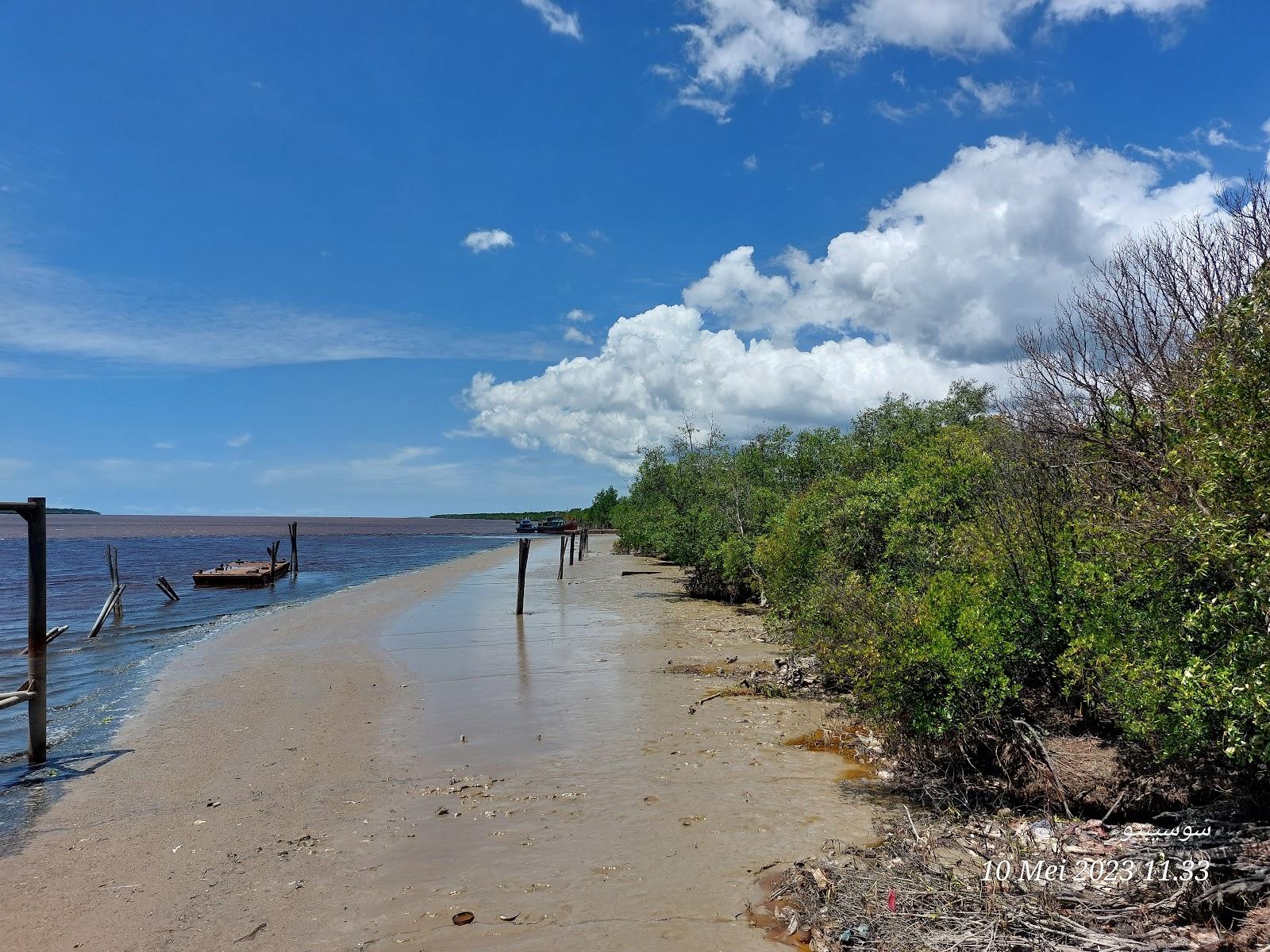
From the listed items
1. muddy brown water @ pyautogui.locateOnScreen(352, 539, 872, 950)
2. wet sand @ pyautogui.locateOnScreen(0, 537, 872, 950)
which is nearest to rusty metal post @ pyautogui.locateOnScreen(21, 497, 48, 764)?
wet sand @ pyautogui.locateOnScreen(0, 537, 872, 950)

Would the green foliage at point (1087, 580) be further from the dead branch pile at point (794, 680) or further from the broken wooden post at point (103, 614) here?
the broken wooden post at point (103, 614)

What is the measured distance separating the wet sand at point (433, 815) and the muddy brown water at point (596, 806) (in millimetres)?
31

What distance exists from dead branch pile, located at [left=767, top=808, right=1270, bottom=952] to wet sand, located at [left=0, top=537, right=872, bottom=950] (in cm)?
73

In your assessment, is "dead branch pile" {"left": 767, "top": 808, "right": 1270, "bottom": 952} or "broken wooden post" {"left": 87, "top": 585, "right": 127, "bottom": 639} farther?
"broken wooden post" {"left": 87, "top": 585, "right": 127, "bottom": 639}

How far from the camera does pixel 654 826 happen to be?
795 centimetres

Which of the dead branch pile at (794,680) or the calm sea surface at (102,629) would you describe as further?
the dead branch pile at (794,680)

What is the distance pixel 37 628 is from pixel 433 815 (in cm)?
636

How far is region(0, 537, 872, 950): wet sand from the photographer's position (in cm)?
623

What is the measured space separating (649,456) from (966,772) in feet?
124

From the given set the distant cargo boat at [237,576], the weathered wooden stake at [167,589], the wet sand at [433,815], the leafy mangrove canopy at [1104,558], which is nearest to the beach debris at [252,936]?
the wet sand at [433,815]

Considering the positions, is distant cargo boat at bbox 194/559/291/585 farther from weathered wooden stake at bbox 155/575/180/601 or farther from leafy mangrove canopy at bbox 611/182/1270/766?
leafy mangrove canopy at bbox 611/182/1270/766

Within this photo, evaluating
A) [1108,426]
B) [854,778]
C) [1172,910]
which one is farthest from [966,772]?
[1108,426]

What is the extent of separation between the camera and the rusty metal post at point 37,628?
10281mm

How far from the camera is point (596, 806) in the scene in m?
8.59
